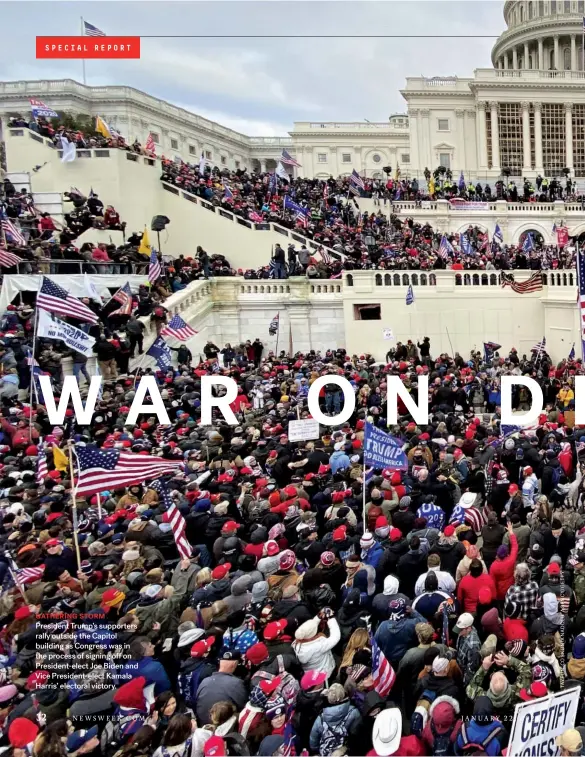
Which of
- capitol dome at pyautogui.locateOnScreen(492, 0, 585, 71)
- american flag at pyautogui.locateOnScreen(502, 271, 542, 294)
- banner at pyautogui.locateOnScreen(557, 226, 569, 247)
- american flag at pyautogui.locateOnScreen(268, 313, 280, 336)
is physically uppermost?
capitol dome at pyautogui.locateOnScreen(492, 0, 585, 71)

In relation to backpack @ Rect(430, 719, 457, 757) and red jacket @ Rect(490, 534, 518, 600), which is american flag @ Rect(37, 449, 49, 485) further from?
backpack @ Rect(430, 719, 457, 757)

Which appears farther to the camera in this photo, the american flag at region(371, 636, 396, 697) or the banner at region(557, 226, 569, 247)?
the banner at region(557, 226, 569, 247)

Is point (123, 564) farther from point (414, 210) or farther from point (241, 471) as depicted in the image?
point (414, 210)

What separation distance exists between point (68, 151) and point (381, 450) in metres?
26.8

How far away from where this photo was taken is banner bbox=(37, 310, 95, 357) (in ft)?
45.8

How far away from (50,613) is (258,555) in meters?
2.45

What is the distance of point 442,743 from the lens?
5195 millimetres

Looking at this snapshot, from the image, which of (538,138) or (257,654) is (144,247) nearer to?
(257,654)

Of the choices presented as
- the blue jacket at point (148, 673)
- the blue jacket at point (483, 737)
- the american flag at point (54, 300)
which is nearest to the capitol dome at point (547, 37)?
the american flag at point (54, 300)

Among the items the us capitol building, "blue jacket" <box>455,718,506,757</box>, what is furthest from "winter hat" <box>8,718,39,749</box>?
the us capitol building

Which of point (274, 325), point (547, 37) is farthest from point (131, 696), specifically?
point (547, 37)

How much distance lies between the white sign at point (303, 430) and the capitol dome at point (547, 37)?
71564 mm

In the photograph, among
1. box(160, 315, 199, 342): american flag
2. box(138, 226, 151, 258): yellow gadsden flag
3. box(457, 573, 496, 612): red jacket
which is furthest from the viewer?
box(138, 226, 151, 258): yellow gadsden flag

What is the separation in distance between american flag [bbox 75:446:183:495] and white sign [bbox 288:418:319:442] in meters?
2.80
